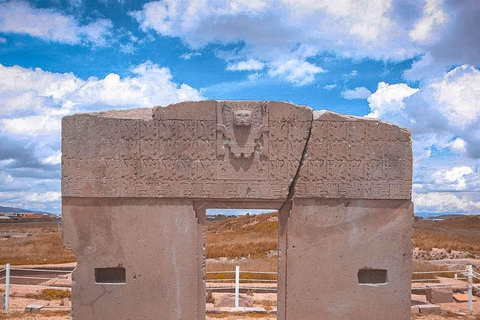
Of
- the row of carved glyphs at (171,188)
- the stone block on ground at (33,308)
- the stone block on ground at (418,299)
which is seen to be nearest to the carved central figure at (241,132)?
the row of carved glyphs at (171,188)

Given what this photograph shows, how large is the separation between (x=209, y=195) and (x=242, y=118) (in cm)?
102

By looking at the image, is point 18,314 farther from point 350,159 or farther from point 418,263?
point 418,263

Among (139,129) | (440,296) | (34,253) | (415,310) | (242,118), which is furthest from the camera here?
(34,253)

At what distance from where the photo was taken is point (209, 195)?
5023 millimetres

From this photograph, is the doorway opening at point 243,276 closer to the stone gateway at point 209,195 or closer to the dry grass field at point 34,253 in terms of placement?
the stone gateway at point 209,195

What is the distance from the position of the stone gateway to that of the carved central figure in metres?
0.01

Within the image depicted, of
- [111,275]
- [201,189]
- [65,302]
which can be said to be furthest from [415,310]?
[65,302]

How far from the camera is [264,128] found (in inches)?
197

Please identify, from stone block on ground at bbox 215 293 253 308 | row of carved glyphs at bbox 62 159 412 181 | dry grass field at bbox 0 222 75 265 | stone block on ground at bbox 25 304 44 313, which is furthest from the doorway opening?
dry grass field at bbox 0 222 75 265

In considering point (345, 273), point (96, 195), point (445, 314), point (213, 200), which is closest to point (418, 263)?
point (445, 314)

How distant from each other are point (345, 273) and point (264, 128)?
2.05 m

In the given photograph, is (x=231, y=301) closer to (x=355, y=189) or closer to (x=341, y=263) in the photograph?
(x=341, y=263)

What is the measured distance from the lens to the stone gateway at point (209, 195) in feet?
16.5

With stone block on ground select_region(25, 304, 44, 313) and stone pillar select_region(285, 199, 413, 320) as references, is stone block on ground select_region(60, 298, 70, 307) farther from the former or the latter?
stone pillar select_region(285, 199, 413, 320)
